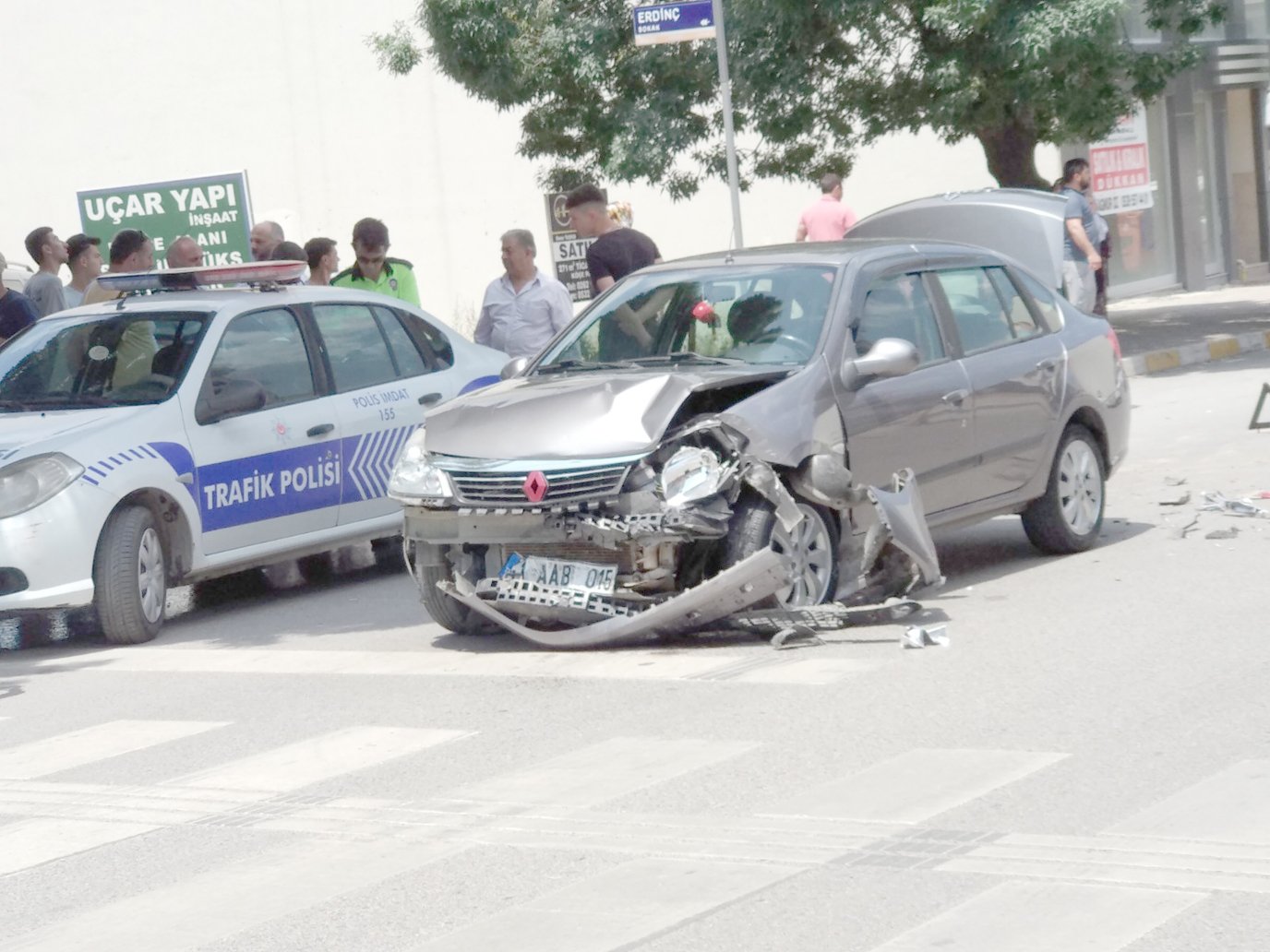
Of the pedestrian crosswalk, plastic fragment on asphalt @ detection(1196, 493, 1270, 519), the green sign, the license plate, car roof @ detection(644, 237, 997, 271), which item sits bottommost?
plastic fragment on asphalt @ detection(1196, 493, 1270, 519)

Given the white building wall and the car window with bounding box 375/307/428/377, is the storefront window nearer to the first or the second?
the white building wall

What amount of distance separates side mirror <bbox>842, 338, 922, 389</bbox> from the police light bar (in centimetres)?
359

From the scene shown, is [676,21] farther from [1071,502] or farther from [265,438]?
[1071,502]

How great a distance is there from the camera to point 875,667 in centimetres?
737

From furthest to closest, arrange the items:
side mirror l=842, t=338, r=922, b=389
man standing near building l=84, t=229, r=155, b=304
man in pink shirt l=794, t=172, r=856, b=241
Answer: man in pink shirt l=794, t=172, r=856, b=241
man standing near building l=84, t=229, r=155, b=304
side mirror l=842, t=338, r=922, b=389

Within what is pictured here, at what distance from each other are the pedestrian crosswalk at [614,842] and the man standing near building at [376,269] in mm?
6648

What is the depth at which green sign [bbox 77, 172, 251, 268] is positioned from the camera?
55.3ft

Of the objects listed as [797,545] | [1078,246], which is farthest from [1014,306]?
[1078,246]

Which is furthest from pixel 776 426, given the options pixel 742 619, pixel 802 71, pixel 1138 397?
pixel 802 71

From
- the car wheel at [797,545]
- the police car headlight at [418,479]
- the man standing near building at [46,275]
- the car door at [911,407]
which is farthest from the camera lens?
the man standing near building at [46,275]

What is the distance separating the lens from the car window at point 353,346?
10672 mm

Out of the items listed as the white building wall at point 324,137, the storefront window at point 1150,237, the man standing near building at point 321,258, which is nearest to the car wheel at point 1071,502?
the man standing near building at point 321,258

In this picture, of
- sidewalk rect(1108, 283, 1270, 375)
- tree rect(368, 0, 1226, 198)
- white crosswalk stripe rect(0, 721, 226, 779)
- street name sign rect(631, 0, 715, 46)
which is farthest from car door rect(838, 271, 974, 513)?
sidewalk rect(1108, 283, 1270, 375)

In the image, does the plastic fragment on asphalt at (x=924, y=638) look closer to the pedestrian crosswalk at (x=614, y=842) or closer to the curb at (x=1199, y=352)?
the pedestrian crosswalk at (x=614, y=842)
